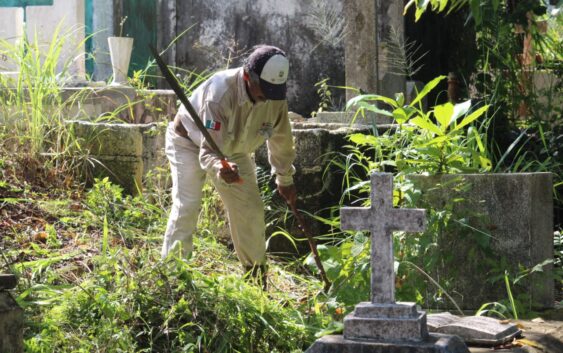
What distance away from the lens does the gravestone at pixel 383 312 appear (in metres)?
3.62

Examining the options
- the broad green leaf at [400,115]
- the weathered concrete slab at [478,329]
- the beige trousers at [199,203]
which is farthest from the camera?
the beige trousers at [199,203]

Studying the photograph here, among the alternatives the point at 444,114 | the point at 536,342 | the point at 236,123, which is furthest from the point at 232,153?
the point at 536,342

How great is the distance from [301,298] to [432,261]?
91 cm

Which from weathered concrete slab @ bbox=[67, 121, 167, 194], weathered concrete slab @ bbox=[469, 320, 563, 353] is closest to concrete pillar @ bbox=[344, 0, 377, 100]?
weathered concrete slab @ bbox=[67, 121, 167, 194]

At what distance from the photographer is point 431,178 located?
6.22 meters

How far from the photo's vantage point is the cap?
6188mm

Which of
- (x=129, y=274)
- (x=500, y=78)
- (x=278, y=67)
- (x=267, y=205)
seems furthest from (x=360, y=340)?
(x=500, y=78)

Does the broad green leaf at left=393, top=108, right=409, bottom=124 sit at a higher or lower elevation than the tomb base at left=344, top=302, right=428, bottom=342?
higher

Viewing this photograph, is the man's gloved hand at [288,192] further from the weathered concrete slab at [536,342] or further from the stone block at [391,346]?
the stone block at [391,346]

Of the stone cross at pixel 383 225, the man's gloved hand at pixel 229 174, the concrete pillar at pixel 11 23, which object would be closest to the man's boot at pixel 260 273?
the man's gloved hand at pixel 229 174

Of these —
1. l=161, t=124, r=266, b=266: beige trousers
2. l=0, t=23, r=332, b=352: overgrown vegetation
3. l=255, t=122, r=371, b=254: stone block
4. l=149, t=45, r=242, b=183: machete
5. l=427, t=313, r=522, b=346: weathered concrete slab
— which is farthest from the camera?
l=255, t=122, r=371, b=254: stone block

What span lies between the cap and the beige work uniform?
20 centimetres

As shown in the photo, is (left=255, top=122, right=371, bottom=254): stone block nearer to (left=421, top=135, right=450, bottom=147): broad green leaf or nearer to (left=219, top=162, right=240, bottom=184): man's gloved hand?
(left=421, top=135, right=450, bottom=147): broad green leaf

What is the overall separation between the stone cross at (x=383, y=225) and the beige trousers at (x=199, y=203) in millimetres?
Result: 2680
